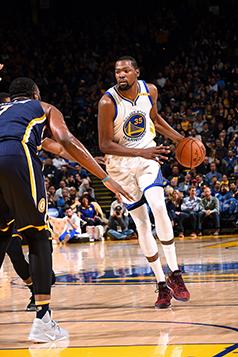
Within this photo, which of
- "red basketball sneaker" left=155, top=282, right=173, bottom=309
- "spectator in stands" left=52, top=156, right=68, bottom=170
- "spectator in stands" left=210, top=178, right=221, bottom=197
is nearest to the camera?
"red basketball sneaker" left=155, top=282, right=173, bottom=309

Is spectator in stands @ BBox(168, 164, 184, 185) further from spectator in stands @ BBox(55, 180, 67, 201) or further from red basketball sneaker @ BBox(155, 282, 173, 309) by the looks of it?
red basketball sneaker @ BBox(155, 282, 173, 309)

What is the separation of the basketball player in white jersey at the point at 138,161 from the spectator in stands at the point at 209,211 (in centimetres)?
940

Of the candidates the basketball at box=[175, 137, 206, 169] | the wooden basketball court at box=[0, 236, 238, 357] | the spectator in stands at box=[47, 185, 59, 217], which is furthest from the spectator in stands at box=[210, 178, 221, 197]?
the basketball at box=[175, 137, 206, 169]

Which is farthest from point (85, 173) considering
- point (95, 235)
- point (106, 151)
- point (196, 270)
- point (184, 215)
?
point (106, 151)

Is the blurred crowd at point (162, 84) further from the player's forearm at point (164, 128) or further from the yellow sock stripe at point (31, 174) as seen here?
the yellow sock stripe at point (31, 174)

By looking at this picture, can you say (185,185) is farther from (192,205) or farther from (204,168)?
(204,168)

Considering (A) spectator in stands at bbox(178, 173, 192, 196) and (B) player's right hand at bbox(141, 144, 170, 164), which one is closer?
(B) player's right hand at bbox(141, 144, 170, 164)

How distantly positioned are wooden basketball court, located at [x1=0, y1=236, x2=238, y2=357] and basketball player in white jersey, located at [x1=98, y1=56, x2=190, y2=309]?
14.8 inches

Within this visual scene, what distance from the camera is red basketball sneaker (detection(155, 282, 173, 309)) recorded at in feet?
20.7

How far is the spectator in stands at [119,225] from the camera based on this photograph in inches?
661

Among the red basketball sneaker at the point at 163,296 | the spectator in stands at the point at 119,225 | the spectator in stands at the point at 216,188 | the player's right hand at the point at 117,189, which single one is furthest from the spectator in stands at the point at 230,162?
the player's right hand at the point at 117,189

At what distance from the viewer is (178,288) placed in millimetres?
6617

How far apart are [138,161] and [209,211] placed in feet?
31.6

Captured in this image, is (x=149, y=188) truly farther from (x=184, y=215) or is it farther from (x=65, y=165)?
(x=65, y=165)
